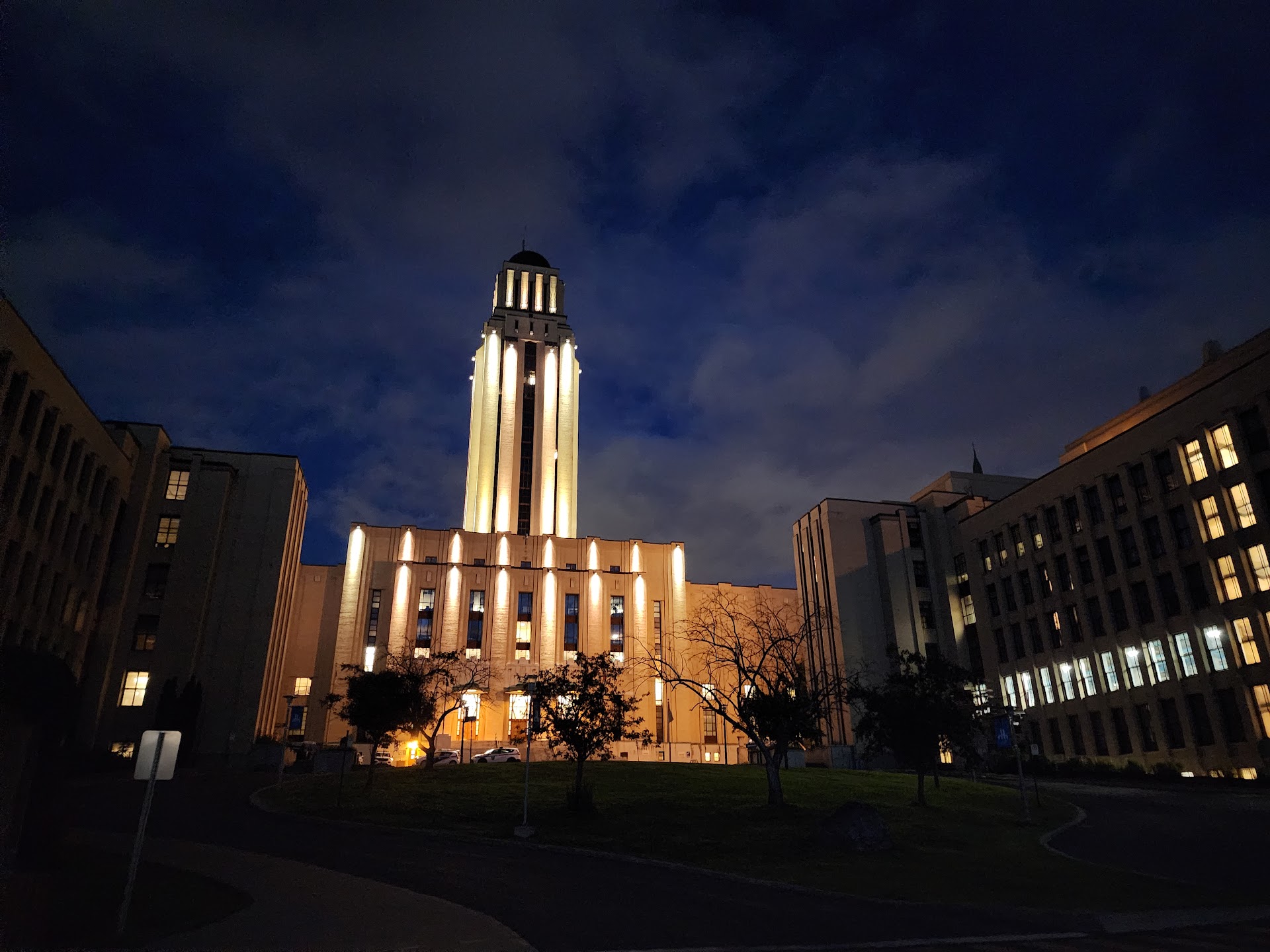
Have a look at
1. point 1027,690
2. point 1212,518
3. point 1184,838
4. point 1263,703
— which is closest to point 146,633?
point 1184,838

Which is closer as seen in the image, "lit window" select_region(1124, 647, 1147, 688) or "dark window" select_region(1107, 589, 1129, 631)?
"lit window" select_region(1124, 647, 1147, 688)

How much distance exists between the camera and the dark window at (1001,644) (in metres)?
71.7

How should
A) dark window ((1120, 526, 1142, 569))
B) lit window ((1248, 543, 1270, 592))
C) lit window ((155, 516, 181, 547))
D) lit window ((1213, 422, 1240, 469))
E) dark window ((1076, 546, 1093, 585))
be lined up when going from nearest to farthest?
lit window ((1248, 543, 1270, 592)) < lit window ((1213, 422, 1240, 469)) < dark window ((1120, 526, 1142, 569)) < lit window ((155, 516, 181, 547)) < dark window ((1076, 546, 1093, 585))

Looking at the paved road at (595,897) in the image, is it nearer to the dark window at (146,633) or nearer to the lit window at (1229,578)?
the dark window at (146,633)

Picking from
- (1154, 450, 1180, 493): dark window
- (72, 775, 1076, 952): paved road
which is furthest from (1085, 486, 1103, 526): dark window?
(72, 775, 1076, 952): paved road

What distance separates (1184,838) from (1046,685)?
147 feet

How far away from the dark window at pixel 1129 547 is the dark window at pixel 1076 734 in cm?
1312

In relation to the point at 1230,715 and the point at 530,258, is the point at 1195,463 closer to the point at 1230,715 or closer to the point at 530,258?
the point at 1230,715

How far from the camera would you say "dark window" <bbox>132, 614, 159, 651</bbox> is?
56.5 m

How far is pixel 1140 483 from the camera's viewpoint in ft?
194

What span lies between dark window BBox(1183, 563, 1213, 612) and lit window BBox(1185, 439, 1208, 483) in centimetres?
605

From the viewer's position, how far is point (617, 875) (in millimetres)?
18969

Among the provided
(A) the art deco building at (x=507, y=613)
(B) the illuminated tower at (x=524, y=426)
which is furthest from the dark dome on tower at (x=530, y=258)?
(A) the art deco building at (x=507, y=613)

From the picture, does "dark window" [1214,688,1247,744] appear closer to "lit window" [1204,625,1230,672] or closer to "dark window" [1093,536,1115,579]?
"lit window" [1204,625,1230,672]
